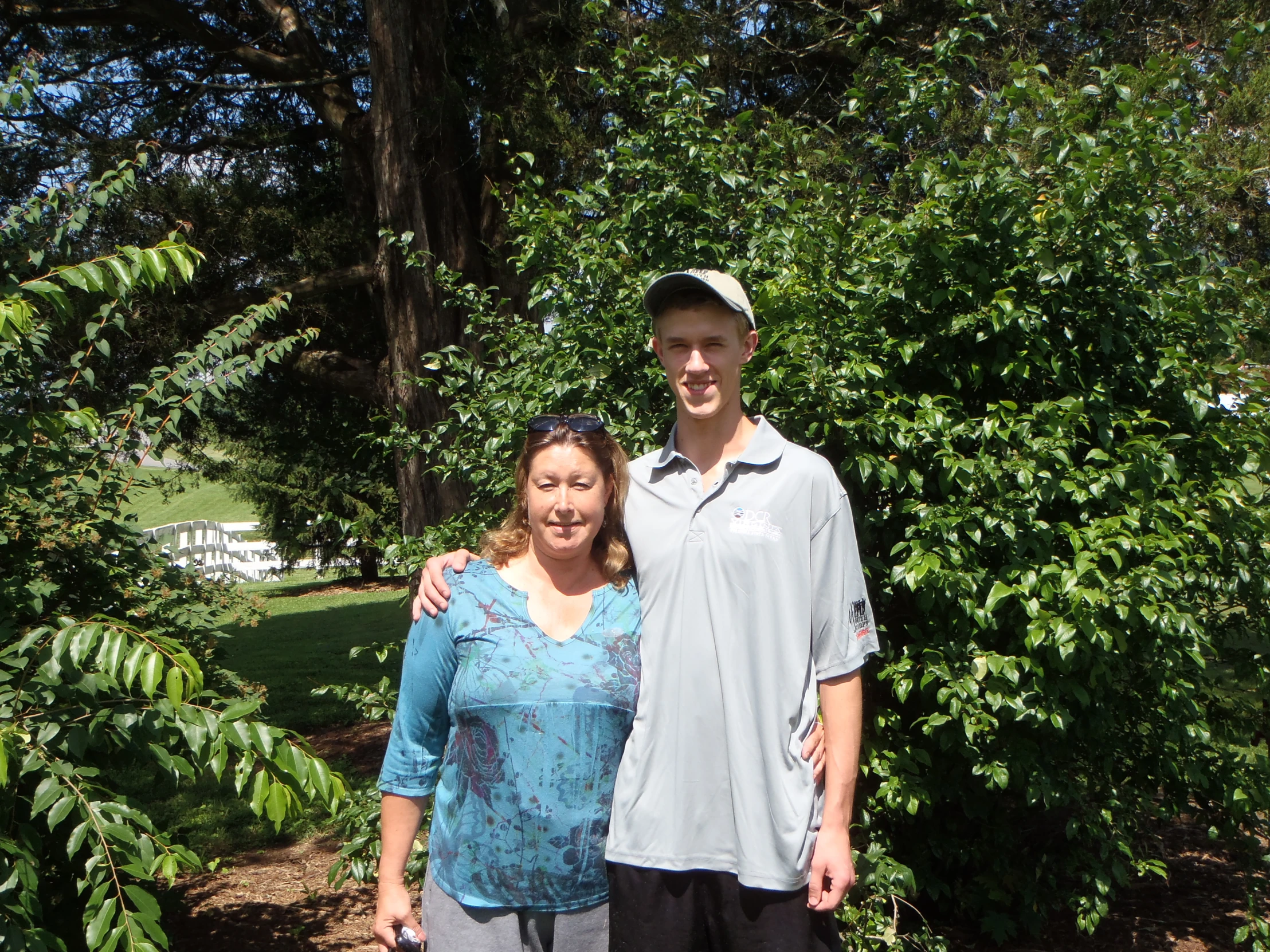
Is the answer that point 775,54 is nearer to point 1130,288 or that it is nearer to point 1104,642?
point 1130,288

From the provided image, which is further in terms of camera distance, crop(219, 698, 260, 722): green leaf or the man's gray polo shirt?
crop(219, 698, 260, 722): green leaf

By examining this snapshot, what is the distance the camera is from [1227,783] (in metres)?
3.50

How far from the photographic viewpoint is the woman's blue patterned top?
2.10 meters

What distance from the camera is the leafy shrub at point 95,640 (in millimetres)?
2385

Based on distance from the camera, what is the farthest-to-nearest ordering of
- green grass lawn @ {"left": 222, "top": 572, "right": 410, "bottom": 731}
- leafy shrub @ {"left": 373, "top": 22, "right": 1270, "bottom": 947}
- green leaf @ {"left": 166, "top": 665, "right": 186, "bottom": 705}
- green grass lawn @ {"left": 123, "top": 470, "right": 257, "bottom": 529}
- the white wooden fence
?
green grass lawn @ {"left": 123, "top": 470, "right": 257, "bottom": 529} → the white wooden fence → green grass lawn @ {"left": 222, "top": 572, "right": 410, "bottom": 731} → leafy shrub @ {"left": 373, "top": 22, "right": 1270, "bottom": 947} → green leaf @ {"left": 166, "top": 665, "right": 186, "bottom": 705}

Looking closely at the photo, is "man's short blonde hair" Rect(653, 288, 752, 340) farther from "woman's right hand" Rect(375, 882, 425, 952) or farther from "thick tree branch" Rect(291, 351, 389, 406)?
"thick tree branch" Rect(291, 351, 389, 406)

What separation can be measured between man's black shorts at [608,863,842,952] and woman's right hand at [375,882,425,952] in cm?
46

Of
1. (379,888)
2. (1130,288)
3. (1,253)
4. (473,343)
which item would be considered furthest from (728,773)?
(473,343)

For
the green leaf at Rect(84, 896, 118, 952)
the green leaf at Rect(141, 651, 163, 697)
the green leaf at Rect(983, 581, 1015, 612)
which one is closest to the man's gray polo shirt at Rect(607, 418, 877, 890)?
the green leaf at Rect(983, 581, 1015, 612)

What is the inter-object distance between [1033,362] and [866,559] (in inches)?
32.3

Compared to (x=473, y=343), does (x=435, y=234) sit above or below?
above

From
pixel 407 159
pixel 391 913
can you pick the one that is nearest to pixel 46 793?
pixel 391 913

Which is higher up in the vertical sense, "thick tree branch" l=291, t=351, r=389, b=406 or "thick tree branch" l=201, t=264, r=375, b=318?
"thick tree branch" l=201, t=264, r=375, b=318

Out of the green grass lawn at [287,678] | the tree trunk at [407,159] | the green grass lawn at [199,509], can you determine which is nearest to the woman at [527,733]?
the green grass lawn at [287,678]
